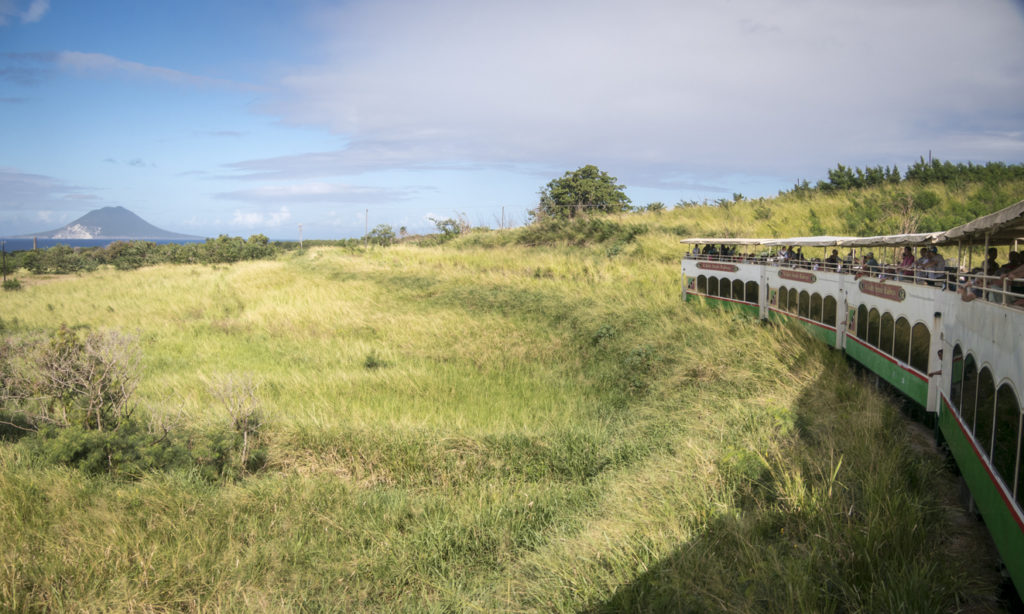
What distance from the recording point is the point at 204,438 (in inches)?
366

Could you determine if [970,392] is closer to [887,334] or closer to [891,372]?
[891,372]

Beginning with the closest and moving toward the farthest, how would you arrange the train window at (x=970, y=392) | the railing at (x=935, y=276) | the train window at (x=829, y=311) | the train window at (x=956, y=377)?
the railing at (x=935, y=276)
the train window at (x=970, y=392)
the train window at (x=956, y=377)
the train window at (x=829, y=311)

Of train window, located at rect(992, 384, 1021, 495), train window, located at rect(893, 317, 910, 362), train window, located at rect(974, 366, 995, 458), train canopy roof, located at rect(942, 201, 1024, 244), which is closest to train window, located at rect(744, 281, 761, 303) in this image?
train window, located at rect(893, 317, 910, 362)

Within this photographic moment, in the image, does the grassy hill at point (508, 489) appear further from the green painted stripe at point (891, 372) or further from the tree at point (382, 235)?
the tree at point (382, 235)

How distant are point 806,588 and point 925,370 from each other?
4903mm

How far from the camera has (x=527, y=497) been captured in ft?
25.9

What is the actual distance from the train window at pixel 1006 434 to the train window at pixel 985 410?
0.20m

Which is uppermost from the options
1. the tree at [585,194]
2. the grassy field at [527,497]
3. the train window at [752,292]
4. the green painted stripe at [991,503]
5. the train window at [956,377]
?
the tree at [585,194]

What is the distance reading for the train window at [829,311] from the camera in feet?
40.0

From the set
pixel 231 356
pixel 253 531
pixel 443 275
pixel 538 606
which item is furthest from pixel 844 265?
pixel 443 275

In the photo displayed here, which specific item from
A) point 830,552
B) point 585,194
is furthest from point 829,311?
point 585,194

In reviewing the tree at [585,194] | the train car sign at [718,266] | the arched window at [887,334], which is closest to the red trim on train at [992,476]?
the arched window at [887,334]

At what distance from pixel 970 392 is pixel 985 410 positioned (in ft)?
2.49

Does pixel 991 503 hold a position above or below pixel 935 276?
below
